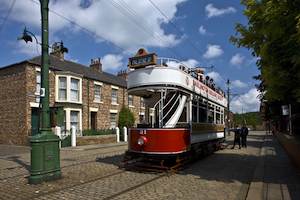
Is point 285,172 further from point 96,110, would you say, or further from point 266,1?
point 96,110

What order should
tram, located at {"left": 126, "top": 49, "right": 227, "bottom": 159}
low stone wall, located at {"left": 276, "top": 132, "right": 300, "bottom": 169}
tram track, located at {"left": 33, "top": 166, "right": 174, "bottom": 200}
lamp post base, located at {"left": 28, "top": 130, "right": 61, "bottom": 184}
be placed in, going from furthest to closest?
low stone wall, located at {"left": 276, "top": 132, "right": 300, "bottom": 169}
tram, located at {"left": 126, "top": 49, "right": 227, "bottom": 159}
lamp post base, located at {"left": 28, "top": 130, "right": 61, "bottom": 184}
tram track, located at {"left": 33, "top": 166, "right": 174, "bottom": 200}

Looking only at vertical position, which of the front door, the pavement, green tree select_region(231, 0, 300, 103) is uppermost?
green tree select_region(231, 0, 300, 103)

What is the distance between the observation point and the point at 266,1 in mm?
9070

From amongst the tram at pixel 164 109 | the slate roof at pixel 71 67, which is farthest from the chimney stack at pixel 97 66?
the tram at pixel 164 109

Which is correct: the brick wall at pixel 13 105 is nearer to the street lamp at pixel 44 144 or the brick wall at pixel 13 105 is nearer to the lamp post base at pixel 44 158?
the street lamp at pixel 44 144

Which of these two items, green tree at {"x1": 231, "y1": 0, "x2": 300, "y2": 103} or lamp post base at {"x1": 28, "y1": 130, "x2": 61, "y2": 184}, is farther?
lamp post base at {"x1": 28, "y1": 130, "x2": 61, "y2": 184}

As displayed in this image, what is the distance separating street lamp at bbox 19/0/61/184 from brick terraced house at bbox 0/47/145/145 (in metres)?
11.3

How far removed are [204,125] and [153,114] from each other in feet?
10.3

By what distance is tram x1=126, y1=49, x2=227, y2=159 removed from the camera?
1166 cm

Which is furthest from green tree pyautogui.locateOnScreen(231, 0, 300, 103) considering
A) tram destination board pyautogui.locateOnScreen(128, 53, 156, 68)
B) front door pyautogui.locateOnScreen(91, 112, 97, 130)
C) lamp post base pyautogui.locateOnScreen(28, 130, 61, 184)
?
front door pyautogui.locateOnScreen(91, 112, 97, 130)

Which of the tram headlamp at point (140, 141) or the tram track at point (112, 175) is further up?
the tram headlamp at point (140, 141)

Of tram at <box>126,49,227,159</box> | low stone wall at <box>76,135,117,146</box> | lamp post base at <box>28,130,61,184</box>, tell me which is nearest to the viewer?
lamp post base at <box>28,130,61,184</box>

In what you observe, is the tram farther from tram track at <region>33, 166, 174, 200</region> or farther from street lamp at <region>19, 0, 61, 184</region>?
street lamp at <region>19, 0, 61, 184</region>

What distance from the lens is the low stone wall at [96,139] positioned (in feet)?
85.2
